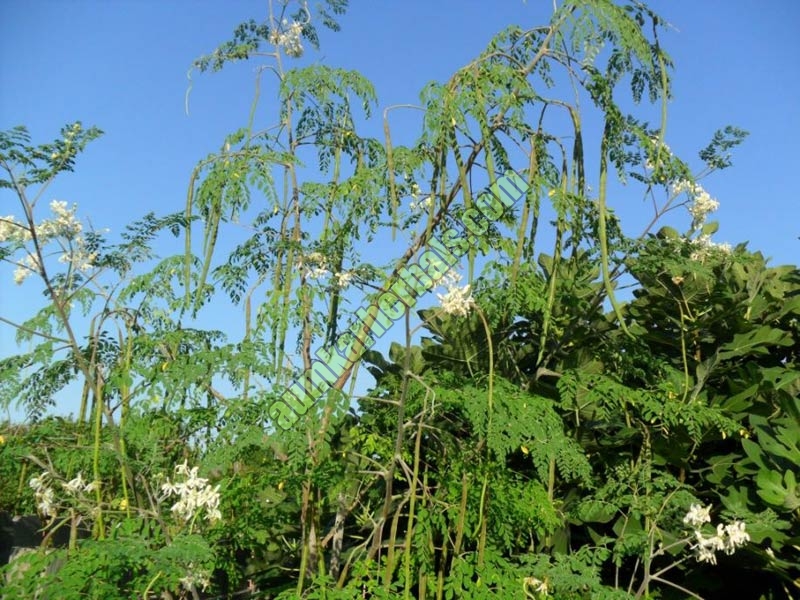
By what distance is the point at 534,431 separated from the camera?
100 inches

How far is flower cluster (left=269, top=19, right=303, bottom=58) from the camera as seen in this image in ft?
11.7

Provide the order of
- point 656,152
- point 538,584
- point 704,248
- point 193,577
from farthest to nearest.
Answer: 1. point 704,248
2. point 656,152
3. point 538,584
4. point 193,577

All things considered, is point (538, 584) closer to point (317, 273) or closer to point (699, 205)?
point (317, 273)

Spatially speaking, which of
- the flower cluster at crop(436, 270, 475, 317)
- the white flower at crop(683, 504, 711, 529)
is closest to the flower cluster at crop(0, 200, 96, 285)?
the flower cluster at crop(436, 270, 475, 317)

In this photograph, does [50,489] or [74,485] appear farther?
[50,489]

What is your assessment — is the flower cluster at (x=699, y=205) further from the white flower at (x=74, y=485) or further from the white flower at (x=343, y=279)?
the white flower at (x=74, y=485)

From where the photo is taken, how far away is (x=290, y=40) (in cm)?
357

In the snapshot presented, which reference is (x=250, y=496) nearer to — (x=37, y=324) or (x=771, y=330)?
(x=37, y=324)

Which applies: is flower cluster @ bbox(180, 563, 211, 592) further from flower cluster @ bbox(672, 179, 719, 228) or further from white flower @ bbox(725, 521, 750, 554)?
flower cluster @ bbox(672, 179, 719, 228)

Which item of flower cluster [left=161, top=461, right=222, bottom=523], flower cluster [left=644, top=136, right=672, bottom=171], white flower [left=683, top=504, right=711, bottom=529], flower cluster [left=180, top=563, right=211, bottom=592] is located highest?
flower cluster [left=644, top=136, right=672, bottom=171]

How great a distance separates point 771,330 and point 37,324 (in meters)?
3.46

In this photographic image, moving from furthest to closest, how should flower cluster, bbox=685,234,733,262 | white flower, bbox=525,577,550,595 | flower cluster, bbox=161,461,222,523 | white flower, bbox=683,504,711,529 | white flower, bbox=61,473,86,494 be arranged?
flower cluster, bbox=685,234,733,262
white flower, bbox=683,504,711,529
white flower, bbox=525,577,550,595
white flower, bbox=61,473,86,494
flower cluster, bbox=161,461,222,523

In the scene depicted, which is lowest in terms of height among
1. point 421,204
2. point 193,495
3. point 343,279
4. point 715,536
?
point 715,536

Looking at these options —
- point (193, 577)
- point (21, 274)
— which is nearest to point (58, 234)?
point (21, 274)
